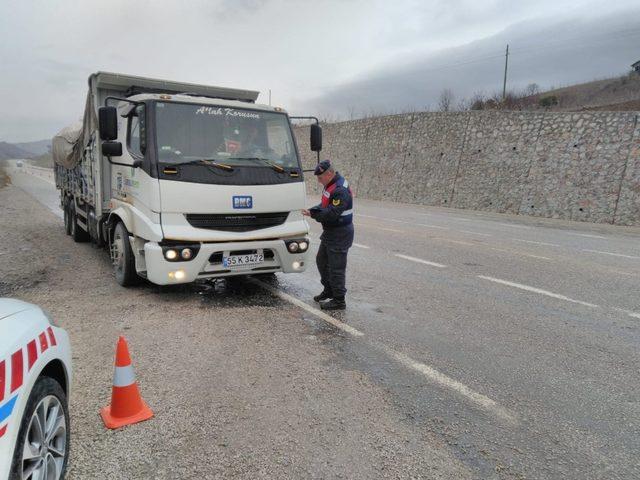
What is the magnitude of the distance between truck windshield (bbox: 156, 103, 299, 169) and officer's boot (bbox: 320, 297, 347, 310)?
1.80 metres

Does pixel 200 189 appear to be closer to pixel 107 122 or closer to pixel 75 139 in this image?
pixel 107 122

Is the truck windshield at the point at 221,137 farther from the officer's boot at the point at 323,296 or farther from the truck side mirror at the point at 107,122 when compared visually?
the officer's boot at the point at 323,296

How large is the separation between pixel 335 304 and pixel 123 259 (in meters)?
2.83

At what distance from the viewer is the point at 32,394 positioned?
2.08m

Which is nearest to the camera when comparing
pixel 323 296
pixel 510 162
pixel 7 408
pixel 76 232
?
pixel 7 408

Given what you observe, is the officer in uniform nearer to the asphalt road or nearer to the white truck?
the asphalt road

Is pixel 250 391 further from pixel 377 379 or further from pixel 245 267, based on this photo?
pixel 245 267

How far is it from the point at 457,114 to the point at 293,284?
19.6 meters

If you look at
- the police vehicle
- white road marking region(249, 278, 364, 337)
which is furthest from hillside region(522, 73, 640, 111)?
the police vehicle

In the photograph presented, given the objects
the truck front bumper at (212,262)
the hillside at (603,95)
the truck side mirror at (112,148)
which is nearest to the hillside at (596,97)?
the hillside at (603,95)

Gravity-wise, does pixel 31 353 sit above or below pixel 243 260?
above

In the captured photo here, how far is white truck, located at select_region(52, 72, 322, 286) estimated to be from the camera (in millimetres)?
5219

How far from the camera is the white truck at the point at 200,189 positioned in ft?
17.1

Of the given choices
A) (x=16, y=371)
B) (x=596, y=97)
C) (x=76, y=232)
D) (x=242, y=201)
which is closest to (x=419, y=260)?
(x=242, y=201)
